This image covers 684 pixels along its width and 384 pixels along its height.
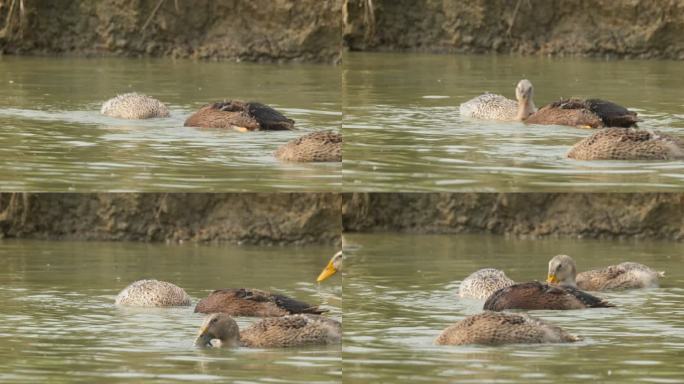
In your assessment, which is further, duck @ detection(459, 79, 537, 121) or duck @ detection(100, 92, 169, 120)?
duck @ detection(459, 79, 537, 121)

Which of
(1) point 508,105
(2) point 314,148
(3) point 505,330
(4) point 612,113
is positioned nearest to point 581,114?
(4) point 612,113

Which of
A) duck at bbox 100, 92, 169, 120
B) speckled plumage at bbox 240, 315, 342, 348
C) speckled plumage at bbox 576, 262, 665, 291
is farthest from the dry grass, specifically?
speckled plumage at bbox 576, 262, 665, 291

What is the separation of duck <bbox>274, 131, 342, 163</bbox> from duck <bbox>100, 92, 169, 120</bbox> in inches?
63.3

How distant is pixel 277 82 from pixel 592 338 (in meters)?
3.00

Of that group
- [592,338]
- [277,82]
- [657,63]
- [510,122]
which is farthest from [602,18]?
[592,338]

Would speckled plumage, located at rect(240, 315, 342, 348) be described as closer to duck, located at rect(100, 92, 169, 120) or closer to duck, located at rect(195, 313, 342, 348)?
duck, located at rect(195, 313, 342, 348)

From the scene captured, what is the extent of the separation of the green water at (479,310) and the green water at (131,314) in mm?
223

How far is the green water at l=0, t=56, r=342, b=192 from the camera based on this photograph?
9.56 meters

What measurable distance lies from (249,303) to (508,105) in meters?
2.09

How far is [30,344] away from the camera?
9805 mm

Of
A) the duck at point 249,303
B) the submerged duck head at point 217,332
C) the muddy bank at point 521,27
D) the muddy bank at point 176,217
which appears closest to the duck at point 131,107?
the muddy bank at point 176,217

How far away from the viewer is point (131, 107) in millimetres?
11820

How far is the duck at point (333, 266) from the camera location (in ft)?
32.3

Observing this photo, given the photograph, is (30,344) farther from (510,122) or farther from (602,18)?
(602,18)
